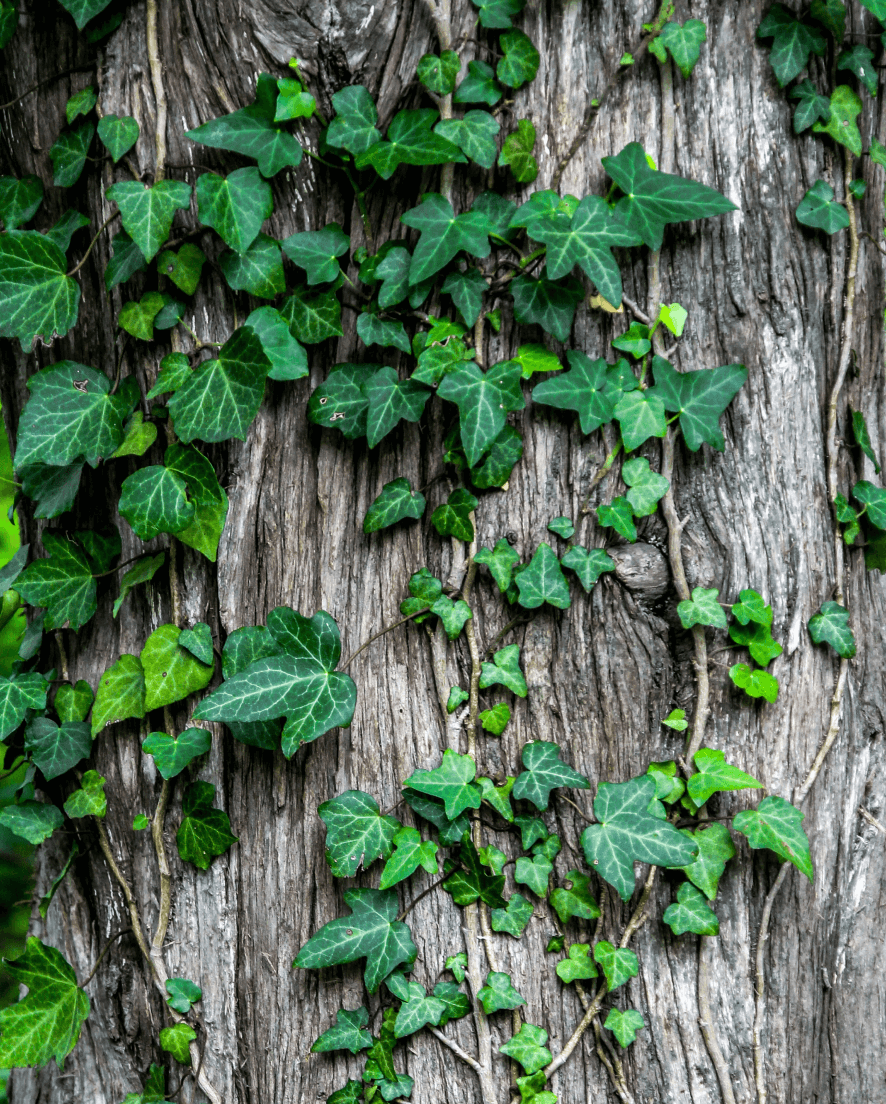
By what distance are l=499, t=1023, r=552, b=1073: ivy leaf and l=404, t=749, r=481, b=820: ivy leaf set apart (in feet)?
1.38

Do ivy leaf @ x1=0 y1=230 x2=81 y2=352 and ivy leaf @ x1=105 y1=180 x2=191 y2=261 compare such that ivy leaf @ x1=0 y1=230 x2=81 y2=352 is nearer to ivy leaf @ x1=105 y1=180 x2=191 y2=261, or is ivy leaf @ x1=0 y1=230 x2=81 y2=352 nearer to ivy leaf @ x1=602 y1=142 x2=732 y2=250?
ivy leaf @ x1=105 y1=180 x2=191 y2=261

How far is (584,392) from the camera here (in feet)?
4.05

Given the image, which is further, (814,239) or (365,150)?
(814,239)

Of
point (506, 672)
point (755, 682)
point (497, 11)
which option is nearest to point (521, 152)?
point (497, 11)

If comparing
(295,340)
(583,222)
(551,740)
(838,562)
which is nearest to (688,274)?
(583,222)

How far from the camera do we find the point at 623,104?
1.26 m

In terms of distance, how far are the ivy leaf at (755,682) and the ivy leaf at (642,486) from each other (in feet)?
1.10

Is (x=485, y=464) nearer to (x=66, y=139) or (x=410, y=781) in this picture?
(x=410, y=781)

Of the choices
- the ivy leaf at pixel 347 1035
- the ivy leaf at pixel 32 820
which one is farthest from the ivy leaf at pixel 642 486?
the ivy leaf at pixel 32 820

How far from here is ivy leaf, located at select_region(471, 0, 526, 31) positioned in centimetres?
120

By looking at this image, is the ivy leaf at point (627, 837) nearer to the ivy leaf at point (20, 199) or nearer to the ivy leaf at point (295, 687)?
the ivy leaf at point (295, 687)

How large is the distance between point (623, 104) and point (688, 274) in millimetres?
335

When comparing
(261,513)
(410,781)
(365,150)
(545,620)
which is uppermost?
(365,150)

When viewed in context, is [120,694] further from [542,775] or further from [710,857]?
[710,857]
